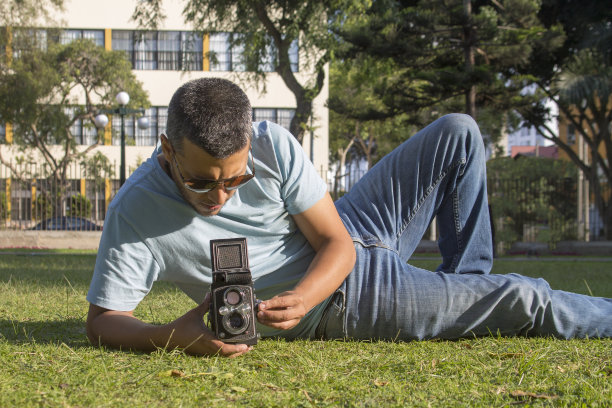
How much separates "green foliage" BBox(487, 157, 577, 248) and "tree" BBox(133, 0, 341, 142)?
5.98m

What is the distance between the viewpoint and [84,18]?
36.8 m

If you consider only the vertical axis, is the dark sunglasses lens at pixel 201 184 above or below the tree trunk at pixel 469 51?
below

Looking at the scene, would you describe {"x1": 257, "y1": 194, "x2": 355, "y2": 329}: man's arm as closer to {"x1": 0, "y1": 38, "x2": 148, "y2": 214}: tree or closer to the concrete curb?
the concrete curb

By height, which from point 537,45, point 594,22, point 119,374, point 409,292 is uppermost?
point 594,22

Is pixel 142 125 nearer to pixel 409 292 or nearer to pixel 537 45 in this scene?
pixel 537 45

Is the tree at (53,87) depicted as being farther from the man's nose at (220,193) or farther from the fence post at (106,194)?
the man's nose at (220,193)

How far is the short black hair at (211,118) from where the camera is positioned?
7.85ft

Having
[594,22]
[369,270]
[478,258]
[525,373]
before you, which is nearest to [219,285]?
[369,270]

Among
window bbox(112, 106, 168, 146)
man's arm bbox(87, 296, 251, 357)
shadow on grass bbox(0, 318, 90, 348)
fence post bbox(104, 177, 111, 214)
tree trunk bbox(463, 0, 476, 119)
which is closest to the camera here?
man's arm bbox(87, 296, 251, 357)

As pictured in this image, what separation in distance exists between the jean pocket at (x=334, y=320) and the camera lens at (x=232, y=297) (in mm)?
663

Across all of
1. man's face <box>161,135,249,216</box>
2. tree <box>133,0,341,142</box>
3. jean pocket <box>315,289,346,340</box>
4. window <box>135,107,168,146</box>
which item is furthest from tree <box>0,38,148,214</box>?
man's face <box>161,135,249,216</box>

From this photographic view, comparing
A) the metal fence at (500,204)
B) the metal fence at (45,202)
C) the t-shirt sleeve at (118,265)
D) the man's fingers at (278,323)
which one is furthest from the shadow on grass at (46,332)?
the metal fence at (45,202)

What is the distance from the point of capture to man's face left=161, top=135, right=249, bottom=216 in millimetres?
2451

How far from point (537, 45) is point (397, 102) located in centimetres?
380
